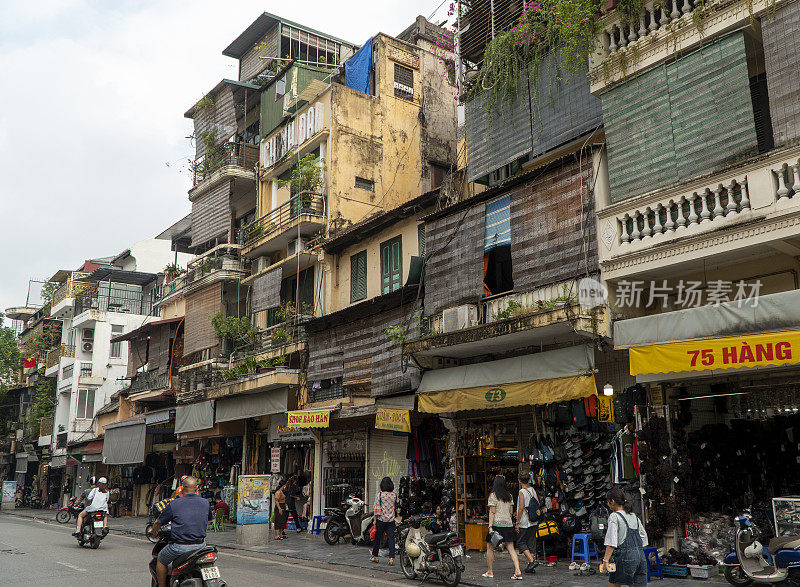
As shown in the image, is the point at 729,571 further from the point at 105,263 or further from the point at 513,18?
the point at 105,263

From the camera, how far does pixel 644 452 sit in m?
11.7

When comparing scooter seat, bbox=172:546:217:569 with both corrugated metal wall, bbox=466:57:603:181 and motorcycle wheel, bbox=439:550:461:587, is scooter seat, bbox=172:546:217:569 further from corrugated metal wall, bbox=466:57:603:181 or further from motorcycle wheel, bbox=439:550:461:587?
corrugated metal wall, bbox=466:57:603:181

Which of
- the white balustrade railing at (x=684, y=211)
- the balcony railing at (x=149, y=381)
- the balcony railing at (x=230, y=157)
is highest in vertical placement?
the balcony railing at (x=230, y=157)

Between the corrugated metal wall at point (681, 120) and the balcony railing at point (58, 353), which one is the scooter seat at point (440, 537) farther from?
the balcony railing at point (58, 353)

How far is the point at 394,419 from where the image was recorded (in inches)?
638

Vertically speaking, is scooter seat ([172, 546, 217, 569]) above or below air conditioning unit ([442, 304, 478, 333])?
below

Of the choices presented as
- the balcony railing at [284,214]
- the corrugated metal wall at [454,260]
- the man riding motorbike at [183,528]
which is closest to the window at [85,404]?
the balcony railing at [284,214]

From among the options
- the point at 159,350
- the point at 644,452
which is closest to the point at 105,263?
the point at 159,350

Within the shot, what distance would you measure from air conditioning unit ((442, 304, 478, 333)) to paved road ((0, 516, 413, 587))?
5275mm

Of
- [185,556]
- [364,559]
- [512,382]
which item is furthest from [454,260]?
[185,556]

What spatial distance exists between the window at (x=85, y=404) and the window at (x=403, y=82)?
28.4 metres

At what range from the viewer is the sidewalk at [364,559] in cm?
1088

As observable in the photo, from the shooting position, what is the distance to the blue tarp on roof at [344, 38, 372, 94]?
81.5 ft

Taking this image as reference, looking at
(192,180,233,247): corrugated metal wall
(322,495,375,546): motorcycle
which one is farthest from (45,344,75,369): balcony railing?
(322,495,375,546): motorcycle
